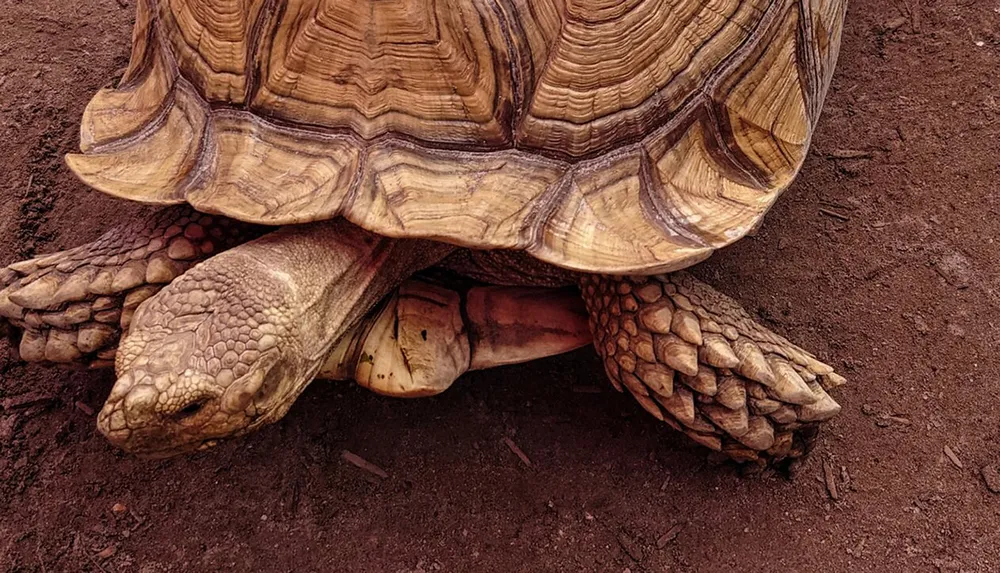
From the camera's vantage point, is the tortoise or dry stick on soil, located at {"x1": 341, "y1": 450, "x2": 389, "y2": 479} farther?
dry stick on soil, located at {"x1": 341, "y1": 450, "x2": 389, "y2": 479}

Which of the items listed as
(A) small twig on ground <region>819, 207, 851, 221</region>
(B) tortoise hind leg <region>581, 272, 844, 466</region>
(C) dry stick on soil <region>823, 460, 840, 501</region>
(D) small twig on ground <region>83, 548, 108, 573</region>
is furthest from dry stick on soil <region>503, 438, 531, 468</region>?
(A) small twig on ground <region>819, 207, 851, 221</region>

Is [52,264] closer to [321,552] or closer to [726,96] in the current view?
[321,552]

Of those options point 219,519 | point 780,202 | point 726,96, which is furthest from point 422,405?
point 780,202

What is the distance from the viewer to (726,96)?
82.1 inches

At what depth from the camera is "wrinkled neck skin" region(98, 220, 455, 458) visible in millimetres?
1744

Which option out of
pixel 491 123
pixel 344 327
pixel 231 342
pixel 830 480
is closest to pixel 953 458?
pixel 830 480

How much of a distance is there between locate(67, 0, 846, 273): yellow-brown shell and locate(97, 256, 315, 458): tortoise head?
0.84ft

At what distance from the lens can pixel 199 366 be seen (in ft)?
5.79

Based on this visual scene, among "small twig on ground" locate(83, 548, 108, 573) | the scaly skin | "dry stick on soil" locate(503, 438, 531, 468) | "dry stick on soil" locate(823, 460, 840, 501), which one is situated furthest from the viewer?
"dry stick on soil" locate(503, 438, 531, 468)

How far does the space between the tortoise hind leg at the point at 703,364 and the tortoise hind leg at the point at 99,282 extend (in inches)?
50.7

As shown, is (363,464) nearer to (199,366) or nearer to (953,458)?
(199,366)

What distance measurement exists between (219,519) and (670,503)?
5.03 feet

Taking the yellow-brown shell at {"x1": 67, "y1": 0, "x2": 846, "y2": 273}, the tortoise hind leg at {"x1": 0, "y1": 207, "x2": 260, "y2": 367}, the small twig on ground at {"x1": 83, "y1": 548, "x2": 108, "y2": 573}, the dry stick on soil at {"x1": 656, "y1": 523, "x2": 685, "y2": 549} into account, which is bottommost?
the small twig on ground at {"x1": 83, "y1": 548, "x2": 108, "y2": 573}

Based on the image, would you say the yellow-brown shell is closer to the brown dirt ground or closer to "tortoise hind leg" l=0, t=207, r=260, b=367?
"tortoise hind leg" l=0, t=207, r=260, b=367
